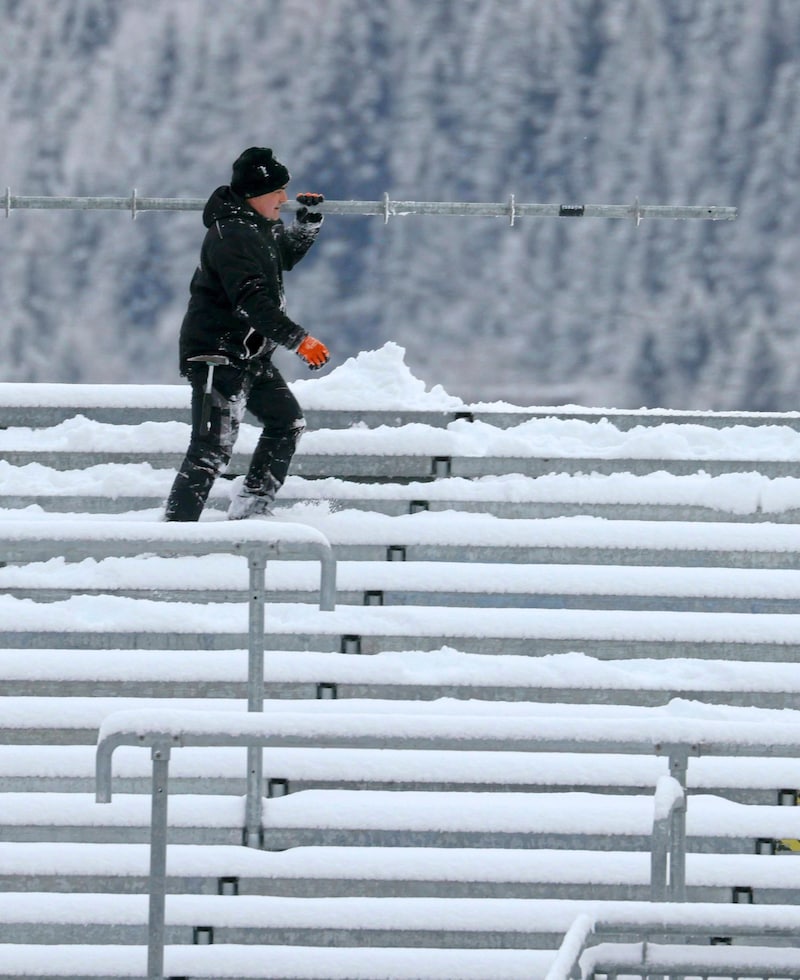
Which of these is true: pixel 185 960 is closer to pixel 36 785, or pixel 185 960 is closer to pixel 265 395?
pixel 36 785

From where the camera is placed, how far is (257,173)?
6.70m

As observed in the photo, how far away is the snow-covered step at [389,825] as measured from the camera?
513cm

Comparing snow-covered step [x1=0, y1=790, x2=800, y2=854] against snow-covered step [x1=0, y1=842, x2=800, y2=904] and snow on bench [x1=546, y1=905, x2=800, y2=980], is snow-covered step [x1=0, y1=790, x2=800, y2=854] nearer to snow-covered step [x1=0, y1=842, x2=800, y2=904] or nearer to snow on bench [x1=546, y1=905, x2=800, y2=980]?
snow-covered step [x1=0, y1=842, x2=800, y2=904]

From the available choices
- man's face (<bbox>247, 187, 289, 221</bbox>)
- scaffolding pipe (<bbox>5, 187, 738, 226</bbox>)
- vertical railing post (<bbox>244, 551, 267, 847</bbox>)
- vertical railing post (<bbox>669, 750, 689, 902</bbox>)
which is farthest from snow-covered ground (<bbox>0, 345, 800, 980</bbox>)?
scaffolding pipe (<bbox>5, 187, 738, 226</bbox>)

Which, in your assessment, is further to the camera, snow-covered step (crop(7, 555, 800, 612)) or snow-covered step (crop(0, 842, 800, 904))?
snow-covered step (crop(7, 555, 800, 612))

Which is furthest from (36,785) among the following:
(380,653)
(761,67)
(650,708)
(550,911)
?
(761,67)

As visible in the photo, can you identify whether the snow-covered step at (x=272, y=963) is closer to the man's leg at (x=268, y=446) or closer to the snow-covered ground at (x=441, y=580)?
the snow-covered ground at (x=441, y=580)

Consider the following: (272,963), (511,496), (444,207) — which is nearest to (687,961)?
(272,963)

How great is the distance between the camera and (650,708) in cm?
574

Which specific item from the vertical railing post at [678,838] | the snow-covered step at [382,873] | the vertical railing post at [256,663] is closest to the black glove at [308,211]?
the vertical railing post at [256,663]

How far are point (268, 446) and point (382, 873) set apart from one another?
2.26 meters

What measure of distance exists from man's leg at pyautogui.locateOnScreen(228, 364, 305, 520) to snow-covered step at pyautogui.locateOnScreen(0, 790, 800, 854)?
1760 mm

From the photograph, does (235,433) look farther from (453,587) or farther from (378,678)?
(378,678)

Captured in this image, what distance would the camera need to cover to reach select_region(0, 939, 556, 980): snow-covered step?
469cm
